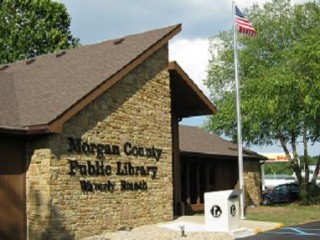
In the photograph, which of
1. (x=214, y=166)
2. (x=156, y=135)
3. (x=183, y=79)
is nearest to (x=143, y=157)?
(x=156, y=135)

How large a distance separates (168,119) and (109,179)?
4.13 metres

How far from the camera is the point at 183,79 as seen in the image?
2127 centimetres

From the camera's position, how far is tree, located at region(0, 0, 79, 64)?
3700 centimetres

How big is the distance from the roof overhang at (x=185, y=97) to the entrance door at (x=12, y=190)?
727 cm

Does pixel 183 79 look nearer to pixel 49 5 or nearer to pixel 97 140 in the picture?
pixel 97 140

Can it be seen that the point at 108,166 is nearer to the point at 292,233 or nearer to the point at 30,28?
the point at 292,233

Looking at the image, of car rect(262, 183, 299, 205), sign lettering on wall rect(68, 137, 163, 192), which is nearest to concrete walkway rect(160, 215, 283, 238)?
sign lettering on wall rect(68, 137, 163, 192)

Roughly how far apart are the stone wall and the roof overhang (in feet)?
28.3

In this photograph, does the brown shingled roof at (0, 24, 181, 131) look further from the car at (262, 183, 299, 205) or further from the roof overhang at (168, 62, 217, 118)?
the car at (262, 183, 299, 205)

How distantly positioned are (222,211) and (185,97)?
669 centimetres

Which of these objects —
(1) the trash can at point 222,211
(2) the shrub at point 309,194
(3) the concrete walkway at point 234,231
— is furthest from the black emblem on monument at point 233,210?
(2) the shrub at point 309,194

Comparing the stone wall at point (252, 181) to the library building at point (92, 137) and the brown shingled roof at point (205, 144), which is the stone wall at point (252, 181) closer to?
the brown shingled roof at point (205, 144)

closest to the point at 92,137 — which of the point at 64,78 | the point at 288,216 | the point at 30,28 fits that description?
the point at 64,78

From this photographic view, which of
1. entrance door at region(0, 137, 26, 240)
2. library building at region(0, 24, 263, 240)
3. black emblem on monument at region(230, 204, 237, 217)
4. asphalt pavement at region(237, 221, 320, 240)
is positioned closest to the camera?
entrance door at region(0, 137, 26, 240)
